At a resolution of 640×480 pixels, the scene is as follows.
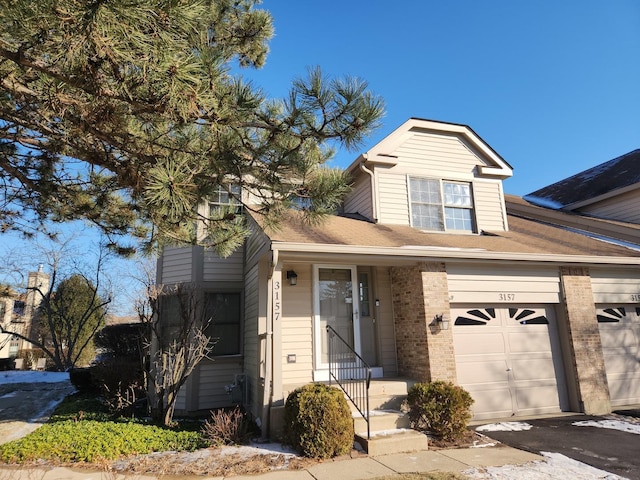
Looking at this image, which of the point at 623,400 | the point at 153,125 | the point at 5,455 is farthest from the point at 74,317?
the point at 623,400

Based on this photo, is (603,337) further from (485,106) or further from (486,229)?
(485,106)

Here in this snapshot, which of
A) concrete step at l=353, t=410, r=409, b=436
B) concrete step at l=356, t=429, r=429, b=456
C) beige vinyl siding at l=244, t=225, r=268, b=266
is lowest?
concrete step at l=356, t=429, r=429, b=456

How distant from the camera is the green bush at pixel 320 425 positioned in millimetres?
5344

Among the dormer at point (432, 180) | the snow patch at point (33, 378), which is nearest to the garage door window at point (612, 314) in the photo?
the dormer at point (432, 180)

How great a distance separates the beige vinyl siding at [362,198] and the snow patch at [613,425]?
5755 mm

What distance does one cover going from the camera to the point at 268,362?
623 centimetres

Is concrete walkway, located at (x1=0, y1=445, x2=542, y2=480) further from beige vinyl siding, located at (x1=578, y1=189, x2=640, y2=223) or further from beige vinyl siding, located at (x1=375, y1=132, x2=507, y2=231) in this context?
beige vinyl siding, located at (x1=578, y1=189, x2=640, y2=223)

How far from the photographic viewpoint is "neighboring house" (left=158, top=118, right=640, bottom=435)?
7148 mm

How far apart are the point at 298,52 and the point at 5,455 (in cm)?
839

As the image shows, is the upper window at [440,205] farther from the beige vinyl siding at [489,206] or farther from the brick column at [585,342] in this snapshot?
the brick column at [585,342]

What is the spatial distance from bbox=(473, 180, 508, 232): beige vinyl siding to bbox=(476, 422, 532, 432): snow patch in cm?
472

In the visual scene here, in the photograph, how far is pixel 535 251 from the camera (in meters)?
8.27

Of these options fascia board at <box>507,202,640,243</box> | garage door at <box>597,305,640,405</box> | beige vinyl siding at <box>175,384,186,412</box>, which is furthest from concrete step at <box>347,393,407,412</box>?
fascia board at <box>507,202,640,243</box>

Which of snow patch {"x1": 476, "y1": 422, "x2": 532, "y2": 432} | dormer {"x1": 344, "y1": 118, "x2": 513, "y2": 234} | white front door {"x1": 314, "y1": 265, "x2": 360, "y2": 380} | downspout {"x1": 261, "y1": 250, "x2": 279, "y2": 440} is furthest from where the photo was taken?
dormer {"x1": 344, "y1": 118, "x2": 513, "y2": 234}
